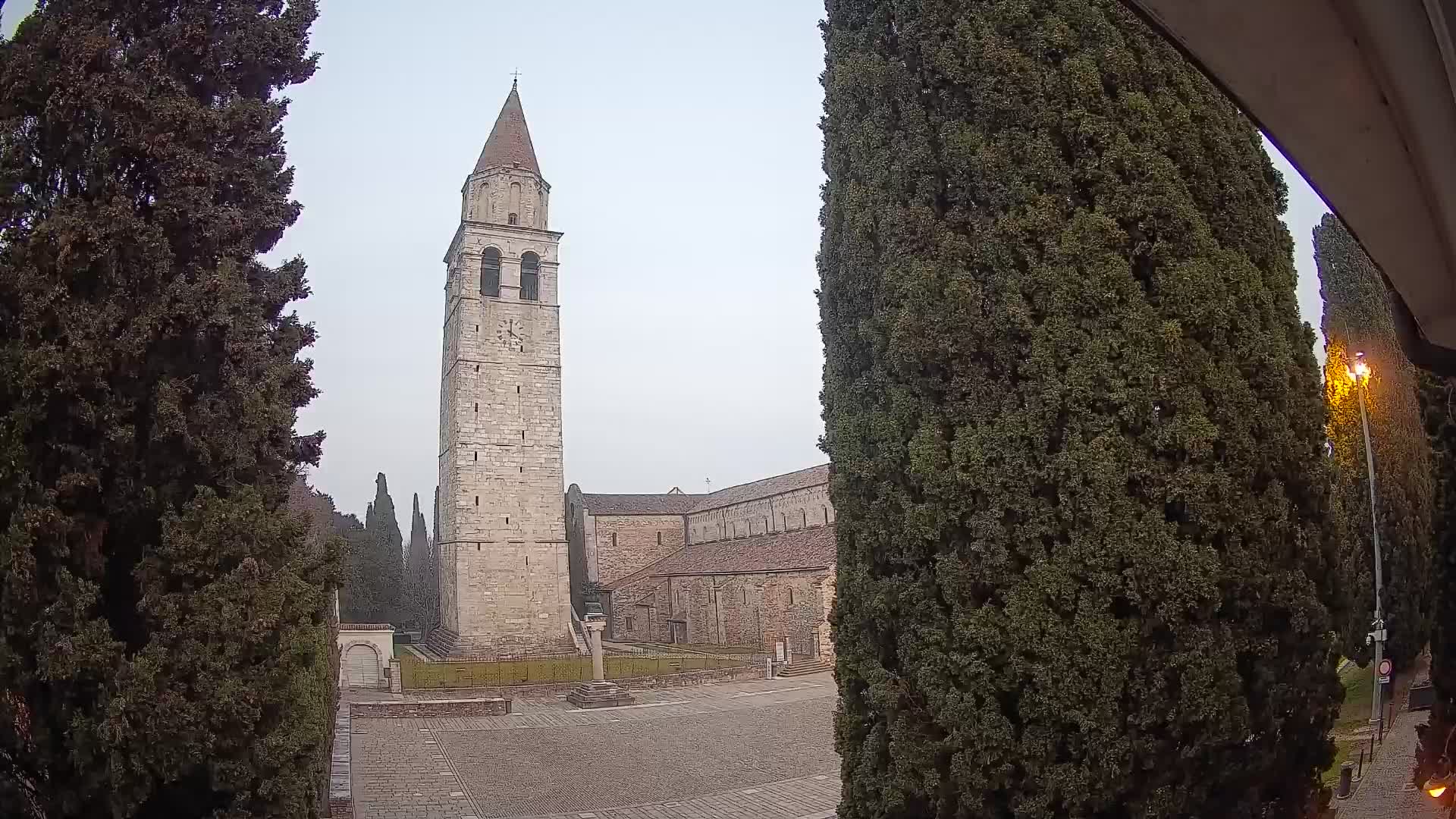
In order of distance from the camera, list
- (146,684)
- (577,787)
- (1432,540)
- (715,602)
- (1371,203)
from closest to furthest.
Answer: (1371,203) < (146,684) < (1432,540) < (577,787) < (715,602)

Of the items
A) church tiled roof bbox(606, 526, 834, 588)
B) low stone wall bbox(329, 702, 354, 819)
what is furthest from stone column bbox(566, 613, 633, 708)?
church tiled roof bbox(606, 526, 834, 588)

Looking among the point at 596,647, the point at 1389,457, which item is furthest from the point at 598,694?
the point at 1389,457

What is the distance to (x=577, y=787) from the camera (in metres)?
14.5

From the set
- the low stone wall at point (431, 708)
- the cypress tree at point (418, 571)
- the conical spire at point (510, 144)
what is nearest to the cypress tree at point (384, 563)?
the cypress tree at point (418, 571)

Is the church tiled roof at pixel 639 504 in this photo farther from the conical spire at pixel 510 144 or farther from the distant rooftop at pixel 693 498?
the conical spire at pixel 510 144

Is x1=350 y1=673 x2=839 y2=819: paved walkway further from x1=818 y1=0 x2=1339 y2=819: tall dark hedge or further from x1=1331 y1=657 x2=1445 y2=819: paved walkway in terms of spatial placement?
x1=818 y1=0 x2=1339 y2=819: tall dark hedge

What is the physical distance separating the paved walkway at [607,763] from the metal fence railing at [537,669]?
4026mm

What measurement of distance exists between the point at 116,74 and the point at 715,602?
3425 cm

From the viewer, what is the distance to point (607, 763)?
16531 mm

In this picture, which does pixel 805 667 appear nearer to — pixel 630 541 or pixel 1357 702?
pixel 1357 702

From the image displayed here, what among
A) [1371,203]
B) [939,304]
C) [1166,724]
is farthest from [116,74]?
[1166,724]

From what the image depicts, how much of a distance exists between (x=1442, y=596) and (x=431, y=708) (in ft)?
67.1

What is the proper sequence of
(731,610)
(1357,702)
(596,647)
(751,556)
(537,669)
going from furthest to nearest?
(751,556)
(731,610)
(537,669)
(596,647)
(1357,702)

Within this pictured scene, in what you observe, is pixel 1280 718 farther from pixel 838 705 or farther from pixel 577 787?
pixel 577 787
